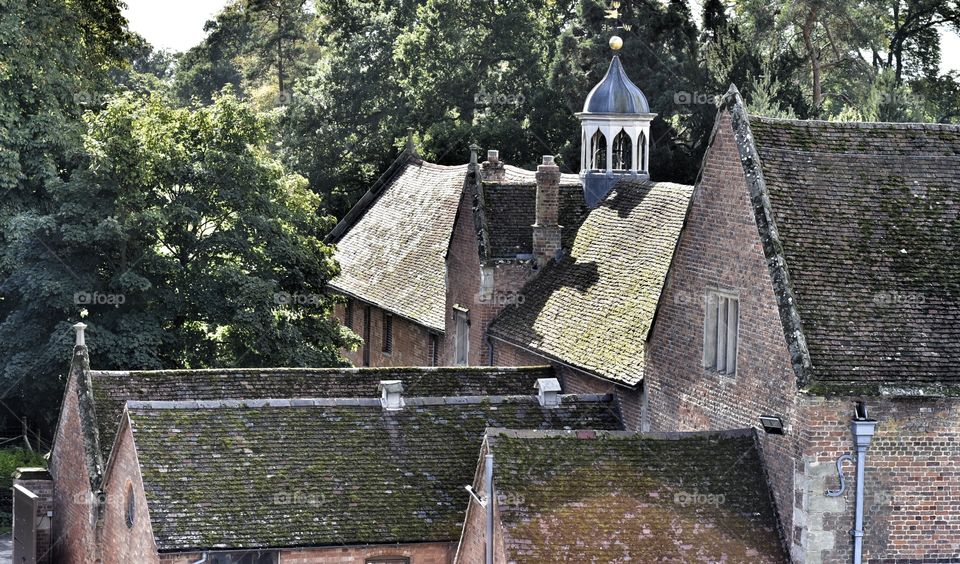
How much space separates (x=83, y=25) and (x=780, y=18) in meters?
35.1

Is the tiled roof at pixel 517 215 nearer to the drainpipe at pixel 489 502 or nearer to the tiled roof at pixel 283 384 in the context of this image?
the tiled roof at pixel 283 384

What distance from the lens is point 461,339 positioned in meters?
43.9

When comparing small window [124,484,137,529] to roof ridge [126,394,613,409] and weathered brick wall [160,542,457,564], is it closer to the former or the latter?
roof ridge [126,394,613,409]

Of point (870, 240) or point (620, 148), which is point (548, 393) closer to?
point (870, 240)

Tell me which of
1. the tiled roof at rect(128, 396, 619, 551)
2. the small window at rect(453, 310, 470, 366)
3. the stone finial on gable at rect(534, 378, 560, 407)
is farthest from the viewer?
the small window at rect(453, 310, 470, 366)

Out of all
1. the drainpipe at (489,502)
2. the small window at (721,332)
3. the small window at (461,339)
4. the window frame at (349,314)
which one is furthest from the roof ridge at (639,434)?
the window frame at (349,314)

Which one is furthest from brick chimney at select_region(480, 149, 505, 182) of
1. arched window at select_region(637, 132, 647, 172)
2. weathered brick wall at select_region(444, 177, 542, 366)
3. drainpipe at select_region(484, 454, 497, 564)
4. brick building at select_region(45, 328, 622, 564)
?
drainpipe at select_region(484, 454, 497, 564)

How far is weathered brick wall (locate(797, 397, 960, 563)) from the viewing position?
2483 cm

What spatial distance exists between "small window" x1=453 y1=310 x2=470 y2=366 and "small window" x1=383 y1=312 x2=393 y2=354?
7162 mm

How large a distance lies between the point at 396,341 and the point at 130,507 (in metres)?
21.4

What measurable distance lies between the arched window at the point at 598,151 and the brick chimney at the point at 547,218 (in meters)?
2.55

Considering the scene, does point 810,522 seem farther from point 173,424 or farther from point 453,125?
point 453,125

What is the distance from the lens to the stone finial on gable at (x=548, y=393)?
3278 centimetres

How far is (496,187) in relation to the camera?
4353 centimetres
